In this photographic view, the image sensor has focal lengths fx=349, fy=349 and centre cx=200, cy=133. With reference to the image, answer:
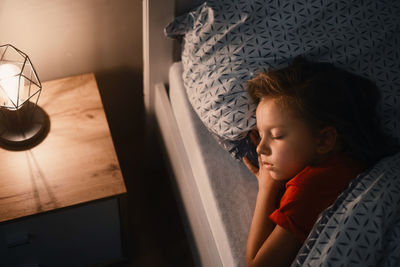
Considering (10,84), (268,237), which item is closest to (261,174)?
(268,237)

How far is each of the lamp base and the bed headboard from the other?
13.7 inches

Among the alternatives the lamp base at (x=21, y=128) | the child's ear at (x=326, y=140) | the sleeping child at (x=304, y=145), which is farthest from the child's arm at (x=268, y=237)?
the lamp base at (x=21, y=128)

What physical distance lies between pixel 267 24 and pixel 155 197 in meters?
0.81

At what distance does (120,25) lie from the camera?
1035 mm

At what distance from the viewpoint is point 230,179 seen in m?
0.84

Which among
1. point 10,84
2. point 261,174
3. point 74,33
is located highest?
point 74,33

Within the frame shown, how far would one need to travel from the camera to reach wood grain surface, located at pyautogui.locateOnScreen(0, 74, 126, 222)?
0.83 metres

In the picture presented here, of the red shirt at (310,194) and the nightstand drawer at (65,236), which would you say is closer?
the red shirt at (310,194)

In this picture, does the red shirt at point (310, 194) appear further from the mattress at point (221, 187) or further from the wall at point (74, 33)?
the wall at point (74, 33)

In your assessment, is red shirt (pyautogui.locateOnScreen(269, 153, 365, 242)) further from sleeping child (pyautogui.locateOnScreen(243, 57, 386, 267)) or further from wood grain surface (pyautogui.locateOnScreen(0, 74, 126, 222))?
wood grain surface (pyautogui.locateOnScreen(0, 74, 126, 222))

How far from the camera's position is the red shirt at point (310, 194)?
69 cm

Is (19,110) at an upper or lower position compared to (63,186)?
upper

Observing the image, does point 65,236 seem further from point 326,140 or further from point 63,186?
point 326,140

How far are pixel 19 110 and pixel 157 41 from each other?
413 millimetres
